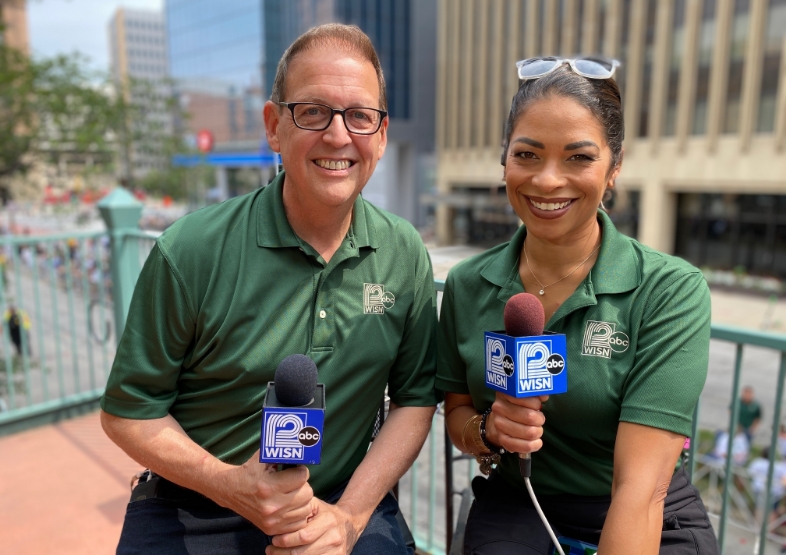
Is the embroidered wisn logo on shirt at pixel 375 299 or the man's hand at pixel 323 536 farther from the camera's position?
the embroidered wisn logo on shirt at pixel 375 299

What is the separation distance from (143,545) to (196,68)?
59.9 m

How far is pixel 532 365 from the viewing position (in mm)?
1546

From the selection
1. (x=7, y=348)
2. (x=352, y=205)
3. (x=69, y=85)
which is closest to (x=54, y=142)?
(x=69, y=85)

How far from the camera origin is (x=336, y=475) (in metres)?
2.15

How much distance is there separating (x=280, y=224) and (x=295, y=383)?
A: 2.86ft

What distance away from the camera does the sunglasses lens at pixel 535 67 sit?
193 centimetres

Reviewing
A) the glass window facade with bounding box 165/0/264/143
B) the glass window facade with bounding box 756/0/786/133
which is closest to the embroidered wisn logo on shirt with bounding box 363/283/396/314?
the glass window facade with bounding box 756/0/786/133

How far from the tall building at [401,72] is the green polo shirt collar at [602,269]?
41252 mm

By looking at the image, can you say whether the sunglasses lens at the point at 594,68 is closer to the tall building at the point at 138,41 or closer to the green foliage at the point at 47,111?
the green foliage at the point at 47,111

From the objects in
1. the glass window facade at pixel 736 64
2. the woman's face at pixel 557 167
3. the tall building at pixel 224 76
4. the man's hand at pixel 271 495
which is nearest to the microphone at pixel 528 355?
the woman's face at pixel 557 167

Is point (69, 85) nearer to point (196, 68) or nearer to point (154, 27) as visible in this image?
point (196, 68)

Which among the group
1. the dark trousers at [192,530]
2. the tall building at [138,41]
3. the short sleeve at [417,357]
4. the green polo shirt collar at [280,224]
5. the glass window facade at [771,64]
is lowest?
the dark trousers at [192,530]

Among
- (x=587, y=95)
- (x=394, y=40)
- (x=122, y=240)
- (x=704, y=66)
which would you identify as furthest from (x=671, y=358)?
(x=394, y=40)

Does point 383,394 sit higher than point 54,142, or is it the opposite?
point 54,142
